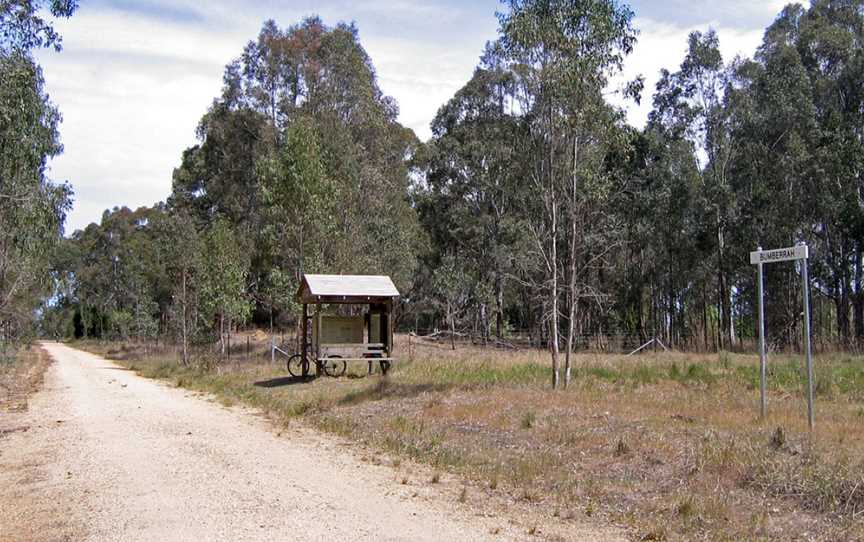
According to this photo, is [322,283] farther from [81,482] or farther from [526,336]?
[526,336]

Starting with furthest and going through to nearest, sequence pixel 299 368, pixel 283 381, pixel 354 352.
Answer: pixel 299 368, pixel 283 381, pixel 354 352

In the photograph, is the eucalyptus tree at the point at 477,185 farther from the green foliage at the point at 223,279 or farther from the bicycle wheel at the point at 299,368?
the bicycle wheel at the point at 299,368

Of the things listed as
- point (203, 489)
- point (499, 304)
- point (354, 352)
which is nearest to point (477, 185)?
point (499, 304)

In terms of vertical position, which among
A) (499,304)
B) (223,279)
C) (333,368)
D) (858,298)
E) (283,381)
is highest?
(223,279)

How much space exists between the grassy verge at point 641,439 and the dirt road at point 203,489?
3.73ft

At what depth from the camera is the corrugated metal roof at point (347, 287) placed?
76.9 ft

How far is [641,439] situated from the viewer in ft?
35.2

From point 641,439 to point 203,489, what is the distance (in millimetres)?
5797

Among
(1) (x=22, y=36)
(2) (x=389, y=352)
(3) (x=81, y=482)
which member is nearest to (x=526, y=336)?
(2) (x=389, y=352)

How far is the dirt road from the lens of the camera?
719cm

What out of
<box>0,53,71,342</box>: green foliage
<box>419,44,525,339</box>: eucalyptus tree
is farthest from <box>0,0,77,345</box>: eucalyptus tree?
<box>419,44,525,339</box>: eucalyptus tree

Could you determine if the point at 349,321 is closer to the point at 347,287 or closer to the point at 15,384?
the point at 347,287

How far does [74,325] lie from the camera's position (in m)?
107

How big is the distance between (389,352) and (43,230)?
10342mm
